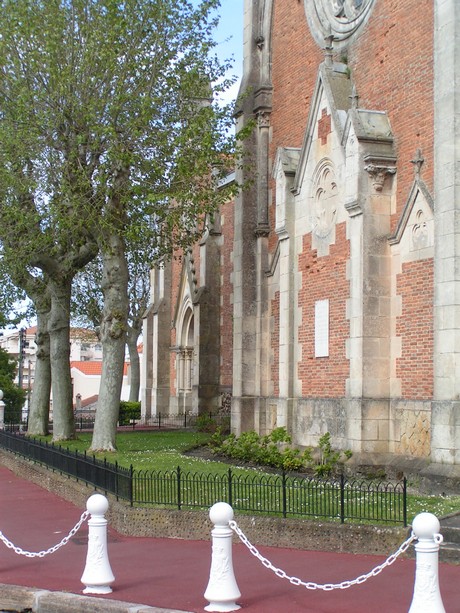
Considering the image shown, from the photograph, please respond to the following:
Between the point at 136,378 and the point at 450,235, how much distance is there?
3837cm

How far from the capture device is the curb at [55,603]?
8.98 metres

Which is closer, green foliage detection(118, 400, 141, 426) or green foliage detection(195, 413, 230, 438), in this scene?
green foliage detection(195, 413, 230, 438)

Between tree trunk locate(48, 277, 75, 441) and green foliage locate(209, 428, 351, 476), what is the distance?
16.1ft

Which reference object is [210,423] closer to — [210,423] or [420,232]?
[210,423]

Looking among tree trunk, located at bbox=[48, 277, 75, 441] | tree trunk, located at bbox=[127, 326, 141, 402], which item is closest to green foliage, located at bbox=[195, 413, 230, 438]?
tree trunk, located at bbox=[48, 277, 75, 441]

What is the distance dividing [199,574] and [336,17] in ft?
45.9

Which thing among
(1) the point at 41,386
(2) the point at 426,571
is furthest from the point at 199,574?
(1) the point at 41,386

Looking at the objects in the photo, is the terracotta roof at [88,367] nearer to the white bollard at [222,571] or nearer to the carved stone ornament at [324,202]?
the carved stone ornament at [324,202]

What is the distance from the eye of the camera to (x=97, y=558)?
9836 millimetres

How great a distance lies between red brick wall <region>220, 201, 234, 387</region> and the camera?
3322 cm

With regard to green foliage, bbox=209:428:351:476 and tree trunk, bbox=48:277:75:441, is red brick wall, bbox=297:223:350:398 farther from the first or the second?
tree trunk, bbox=48:277:75:441

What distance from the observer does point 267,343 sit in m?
23.1

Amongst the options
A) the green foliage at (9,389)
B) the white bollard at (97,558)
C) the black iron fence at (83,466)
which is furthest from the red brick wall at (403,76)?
the green foliage at (9,389)

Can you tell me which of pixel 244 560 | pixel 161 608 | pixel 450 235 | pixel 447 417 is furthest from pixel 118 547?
pixel 450 235
